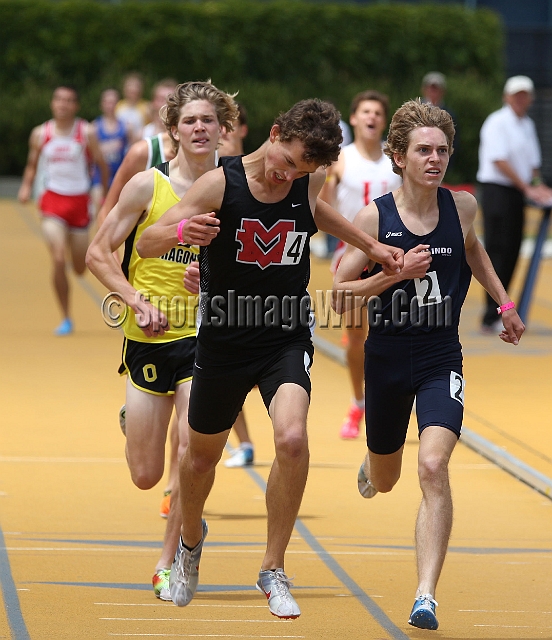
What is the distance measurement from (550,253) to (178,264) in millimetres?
16367

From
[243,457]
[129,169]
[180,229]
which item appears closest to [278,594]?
[180,229]

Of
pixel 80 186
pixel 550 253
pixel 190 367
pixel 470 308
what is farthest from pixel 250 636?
pixel 550 253

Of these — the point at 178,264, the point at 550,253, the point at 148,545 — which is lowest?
the point at 550,253

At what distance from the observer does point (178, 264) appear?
6406 mm

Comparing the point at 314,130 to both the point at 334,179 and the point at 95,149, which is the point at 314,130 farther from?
the point at 95,149

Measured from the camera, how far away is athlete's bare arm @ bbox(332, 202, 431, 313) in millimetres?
5699

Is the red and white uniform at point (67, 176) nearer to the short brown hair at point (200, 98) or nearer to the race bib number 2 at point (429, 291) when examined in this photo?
A: the short brown hair at point (200, 98)

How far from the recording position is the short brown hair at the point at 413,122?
5969 millimetres

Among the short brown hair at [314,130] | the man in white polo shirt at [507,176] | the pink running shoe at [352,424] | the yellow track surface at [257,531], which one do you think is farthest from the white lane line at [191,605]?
the man in white polo shirt at [507,176]

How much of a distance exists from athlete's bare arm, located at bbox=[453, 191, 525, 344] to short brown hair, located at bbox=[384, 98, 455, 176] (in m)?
0.27

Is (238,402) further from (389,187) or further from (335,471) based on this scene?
(389,187)

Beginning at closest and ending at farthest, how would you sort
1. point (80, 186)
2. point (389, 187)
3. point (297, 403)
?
point (297, 403)
point (389, 187)
point (80, 186)

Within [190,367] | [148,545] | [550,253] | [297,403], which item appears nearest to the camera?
[297,403]

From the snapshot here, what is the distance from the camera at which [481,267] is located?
614cm
